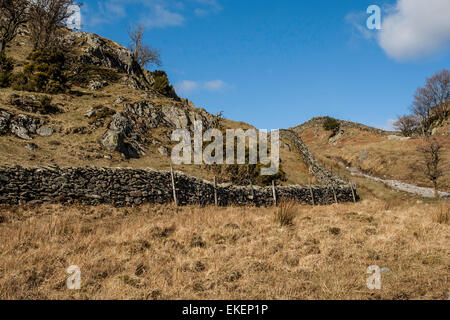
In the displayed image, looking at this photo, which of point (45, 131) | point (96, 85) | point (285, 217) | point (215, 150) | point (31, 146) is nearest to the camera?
point (285, 217)

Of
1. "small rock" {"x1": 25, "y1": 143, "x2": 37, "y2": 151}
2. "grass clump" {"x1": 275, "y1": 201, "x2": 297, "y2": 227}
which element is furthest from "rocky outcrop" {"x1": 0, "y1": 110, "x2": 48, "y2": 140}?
"grass clump" {"x1": 275, "y1": 201, "x2": 297, "y2": 227}

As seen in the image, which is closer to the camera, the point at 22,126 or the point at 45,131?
the point at 22,126

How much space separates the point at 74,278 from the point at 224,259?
10.7 ft

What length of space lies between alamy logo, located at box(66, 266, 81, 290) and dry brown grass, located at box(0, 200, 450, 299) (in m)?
0.09

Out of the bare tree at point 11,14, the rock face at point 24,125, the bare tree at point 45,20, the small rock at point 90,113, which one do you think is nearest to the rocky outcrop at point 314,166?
the small rock at point 90,113

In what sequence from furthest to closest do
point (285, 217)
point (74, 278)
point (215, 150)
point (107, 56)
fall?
1. point (107, 56)
2. point (215, 150)
3. point (285, 217)
4. point (74, 278)

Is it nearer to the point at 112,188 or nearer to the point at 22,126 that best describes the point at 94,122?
the point at 22,126

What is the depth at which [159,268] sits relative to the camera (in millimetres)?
6223

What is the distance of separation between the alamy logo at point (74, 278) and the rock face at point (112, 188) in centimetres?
799

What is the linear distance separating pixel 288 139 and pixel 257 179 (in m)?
21.7

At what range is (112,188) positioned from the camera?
1459cm

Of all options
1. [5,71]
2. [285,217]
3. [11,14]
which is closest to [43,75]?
[5,71]

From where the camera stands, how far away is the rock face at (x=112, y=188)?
12.3 m

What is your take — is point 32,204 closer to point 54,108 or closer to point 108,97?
point 54,108
